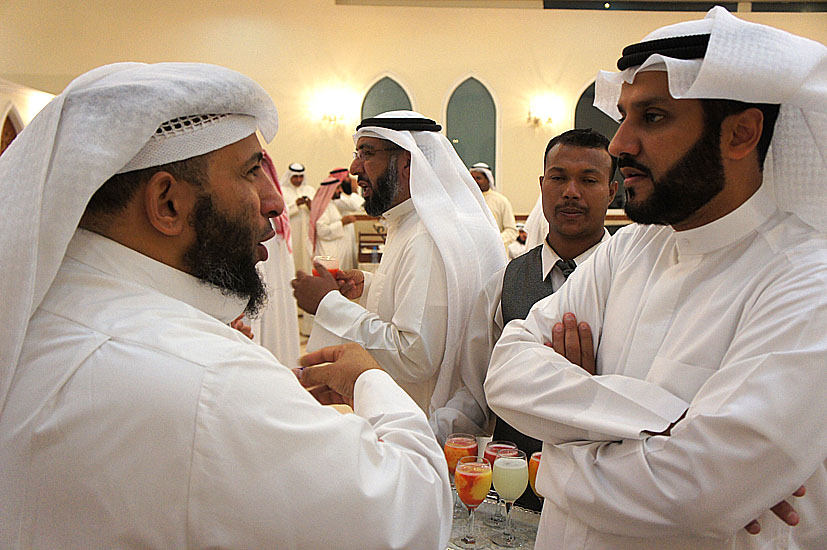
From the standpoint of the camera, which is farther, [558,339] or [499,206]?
[499,206]

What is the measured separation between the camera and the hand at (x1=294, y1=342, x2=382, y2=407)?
158 cm

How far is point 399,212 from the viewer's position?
3061 millimetres

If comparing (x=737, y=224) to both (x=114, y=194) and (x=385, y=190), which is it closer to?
(x=114, y=194)

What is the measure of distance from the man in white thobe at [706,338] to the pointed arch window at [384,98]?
10015 millimetres

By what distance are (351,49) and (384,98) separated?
96 cm

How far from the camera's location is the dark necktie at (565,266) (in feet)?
8.30

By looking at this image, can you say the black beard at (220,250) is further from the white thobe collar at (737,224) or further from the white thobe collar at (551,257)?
the white thobe collar at (551,257)

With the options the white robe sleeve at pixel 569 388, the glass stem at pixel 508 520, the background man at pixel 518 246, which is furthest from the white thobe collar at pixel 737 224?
the background man at pixel 518 246

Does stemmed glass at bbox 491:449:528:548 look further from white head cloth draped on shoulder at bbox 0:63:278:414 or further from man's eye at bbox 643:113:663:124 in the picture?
white head cloth draped on shoulder at bbox 0:63:278:414

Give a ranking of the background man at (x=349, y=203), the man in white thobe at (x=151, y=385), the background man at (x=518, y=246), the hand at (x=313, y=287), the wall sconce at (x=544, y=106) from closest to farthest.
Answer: the man in white thobe at (x=151, y=385), the hand at (x=313, y=287), the background man at (x=518, y=246), the background man at (x=349, y=203), the wall sconce at (x=544, y=106)

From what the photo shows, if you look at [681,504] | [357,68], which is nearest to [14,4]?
[357,68]

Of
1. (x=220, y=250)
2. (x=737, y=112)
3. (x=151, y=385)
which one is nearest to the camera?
(x=151, y=385)

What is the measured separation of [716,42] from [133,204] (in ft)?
3.99

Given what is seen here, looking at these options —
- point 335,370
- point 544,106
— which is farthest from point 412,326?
point 544,106
